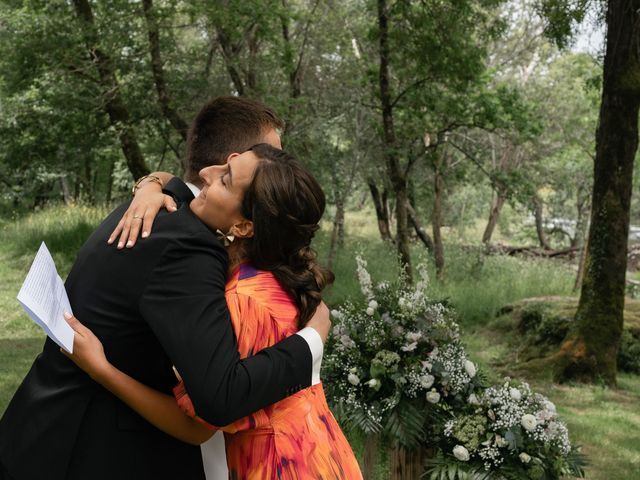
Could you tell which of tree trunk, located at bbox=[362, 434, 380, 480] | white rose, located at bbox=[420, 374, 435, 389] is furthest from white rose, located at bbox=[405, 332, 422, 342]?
tree trunk, located at bbox=[362, 434, 380, 480]

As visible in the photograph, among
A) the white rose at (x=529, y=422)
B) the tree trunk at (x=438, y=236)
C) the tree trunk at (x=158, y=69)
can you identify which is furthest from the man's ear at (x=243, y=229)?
the tree trunk at (x=438, y=236)

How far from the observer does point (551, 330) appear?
391 inches

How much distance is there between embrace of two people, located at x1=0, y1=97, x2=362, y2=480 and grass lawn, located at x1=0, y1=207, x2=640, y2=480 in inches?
83.0

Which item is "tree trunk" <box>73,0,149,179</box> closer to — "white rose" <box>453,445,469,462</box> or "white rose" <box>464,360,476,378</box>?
"white rose" <box>464,360,476,378</box>

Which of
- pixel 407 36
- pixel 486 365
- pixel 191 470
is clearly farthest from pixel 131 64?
pixel 191 470

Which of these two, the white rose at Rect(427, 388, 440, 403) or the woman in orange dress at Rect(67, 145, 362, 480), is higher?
the woman in orange dress at Rect(67, 145, 362, 480)

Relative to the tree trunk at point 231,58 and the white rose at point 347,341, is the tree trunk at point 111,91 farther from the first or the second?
the white rose at point 347,341

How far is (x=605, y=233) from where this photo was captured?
27.4 ft

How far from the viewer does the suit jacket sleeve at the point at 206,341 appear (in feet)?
5.28

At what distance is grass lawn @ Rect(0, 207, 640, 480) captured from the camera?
276 inches

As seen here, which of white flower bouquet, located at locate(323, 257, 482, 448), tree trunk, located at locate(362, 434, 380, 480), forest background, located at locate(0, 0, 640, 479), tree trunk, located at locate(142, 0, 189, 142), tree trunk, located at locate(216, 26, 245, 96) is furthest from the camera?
tree trunk, located at locate(216, 26, 245, 96)

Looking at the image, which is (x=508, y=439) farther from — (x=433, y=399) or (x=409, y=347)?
(x=409, y=347)

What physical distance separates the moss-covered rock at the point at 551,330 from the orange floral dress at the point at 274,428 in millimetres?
7896

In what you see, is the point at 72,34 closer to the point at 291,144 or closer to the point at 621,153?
the point at 291,144
